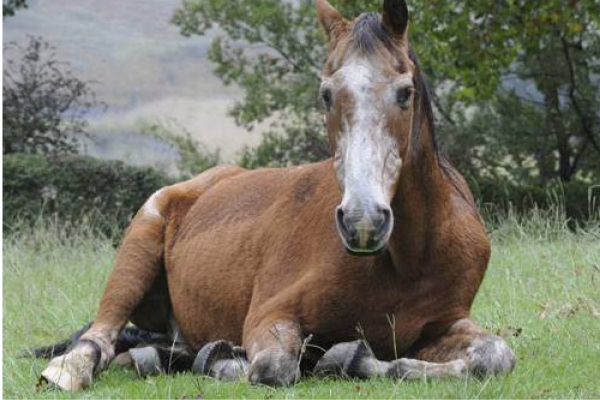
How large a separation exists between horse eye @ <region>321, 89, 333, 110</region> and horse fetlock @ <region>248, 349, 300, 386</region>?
1.23 meters

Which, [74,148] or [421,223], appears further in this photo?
[74,148]

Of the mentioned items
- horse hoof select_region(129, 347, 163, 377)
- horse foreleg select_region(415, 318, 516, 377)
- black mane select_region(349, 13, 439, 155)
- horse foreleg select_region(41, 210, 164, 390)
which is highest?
black mane select_region(349, 13, 439, 155)

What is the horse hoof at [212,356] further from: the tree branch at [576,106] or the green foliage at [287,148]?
the green foliage at [287,148]

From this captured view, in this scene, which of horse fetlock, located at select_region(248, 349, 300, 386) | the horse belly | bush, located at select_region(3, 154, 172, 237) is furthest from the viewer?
bush, located at select_region(3, 154, 172, 237)

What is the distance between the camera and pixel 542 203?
16578 millimetres

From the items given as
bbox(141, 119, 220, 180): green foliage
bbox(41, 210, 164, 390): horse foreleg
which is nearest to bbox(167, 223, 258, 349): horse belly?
bbox(41, 210, 164, 390): horse foreleg

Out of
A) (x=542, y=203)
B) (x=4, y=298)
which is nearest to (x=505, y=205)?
(x=542, y=203)

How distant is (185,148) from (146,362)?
19732 mm

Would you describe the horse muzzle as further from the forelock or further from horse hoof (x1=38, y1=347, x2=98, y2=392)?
horse hoof (x1=38, y1=347, x2=98, y2=392)

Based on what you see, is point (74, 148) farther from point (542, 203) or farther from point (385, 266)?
point (385, 266)

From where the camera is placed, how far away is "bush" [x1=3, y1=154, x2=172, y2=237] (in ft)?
52.9

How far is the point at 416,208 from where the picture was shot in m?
5.45

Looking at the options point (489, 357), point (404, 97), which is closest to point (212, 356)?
point (489, 357)

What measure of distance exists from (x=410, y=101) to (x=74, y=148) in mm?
16640
